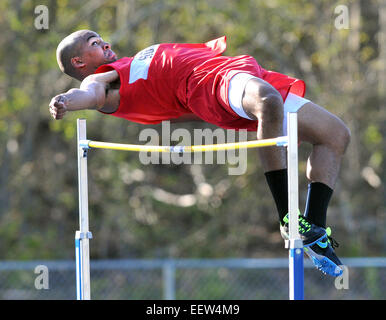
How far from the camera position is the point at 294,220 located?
9.66ft

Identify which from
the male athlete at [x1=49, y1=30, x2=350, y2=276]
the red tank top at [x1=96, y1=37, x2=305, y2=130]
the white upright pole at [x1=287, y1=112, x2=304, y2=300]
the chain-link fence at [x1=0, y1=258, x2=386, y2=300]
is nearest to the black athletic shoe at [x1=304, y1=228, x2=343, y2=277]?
the male athlete at [x1=49, y1=30, x2=350, y2=276]

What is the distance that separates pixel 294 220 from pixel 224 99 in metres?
0.81

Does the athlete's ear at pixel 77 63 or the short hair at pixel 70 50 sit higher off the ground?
the short hair at pixel 70 50

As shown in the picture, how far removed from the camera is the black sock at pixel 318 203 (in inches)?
137

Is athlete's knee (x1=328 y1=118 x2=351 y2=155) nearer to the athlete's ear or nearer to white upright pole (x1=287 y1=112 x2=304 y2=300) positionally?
white upright pole (x1=287 y1=112 x2=304 y2=300)

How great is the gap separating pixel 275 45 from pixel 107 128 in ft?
8.01

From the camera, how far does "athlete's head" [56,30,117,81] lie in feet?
12.6

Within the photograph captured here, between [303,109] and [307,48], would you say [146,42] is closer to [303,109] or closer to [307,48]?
[307,48]

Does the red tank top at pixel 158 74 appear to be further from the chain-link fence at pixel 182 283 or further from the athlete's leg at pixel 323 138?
the chain-link fence at pixel 182 283

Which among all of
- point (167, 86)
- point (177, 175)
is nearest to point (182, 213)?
point (177, 175)

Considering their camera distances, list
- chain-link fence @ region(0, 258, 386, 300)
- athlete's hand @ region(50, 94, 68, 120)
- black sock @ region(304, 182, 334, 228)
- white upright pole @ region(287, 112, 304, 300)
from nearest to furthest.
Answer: white upright pole @ region(287, 112, 304, 300) → athlete's hand @ region(50, 94, 68, 120) → black sock @ region(304, 182, 334, 228) → chain-link fence @ region(0, 258, 386, 300)

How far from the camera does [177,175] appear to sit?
980 centimetres

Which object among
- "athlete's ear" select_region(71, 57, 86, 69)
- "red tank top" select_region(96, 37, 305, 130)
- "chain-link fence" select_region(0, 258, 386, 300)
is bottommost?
"chain-link fence" select_region(0, 258, 386, 300)

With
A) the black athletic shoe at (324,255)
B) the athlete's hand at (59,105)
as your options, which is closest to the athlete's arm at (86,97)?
the athlete's hand at (59,105)
